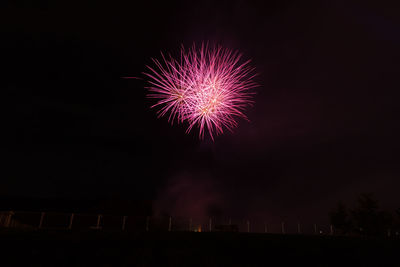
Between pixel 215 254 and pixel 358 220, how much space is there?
42.3 metres

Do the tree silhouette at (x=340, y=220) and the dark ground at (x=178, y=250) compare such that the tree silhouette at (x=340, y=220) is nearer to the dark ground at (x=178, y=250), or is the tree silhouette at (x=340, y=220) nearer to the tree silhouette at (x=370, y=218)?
the tree silhouette at (x=370, y=218)

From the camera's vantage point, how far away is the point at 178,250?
43.9 feet

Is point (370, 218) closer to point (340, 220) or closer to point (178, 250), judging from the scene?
point (340, 220)

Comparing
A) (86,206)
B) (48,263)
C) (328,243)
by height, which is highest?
(86,206)

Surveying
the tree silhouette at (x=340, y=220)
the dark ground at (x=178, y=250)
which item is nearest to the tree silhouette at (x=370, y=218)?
the tree silhouette at (x=340, y=220)

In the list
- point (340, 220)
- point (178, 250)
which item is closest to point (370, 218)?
point (340, 220)

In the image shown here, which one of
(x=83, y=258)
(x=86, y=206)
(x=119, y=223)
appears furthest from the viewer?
(x=86, y=206)

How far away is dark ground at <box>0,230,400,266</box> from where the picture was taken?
37.6ft

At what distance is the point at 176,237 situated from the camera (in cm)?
1600

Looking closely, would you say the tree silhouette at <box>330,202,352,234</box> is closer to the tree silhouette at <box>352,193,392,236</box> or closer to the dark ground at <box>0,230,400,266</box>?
the tree silhouette at <box>352,193,392,236</box>

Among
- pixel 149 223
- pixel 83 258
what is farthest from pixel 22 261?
pixel 149 223

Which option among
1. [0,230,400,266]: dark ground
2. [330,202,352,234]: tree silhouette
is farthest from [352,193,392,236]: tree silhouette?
[0,230,400,266]: dark ground

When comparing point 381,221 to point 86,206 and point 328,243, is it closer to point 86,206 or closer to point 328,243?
point 328,243

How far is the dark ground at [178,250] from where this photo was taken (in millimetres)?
11445
